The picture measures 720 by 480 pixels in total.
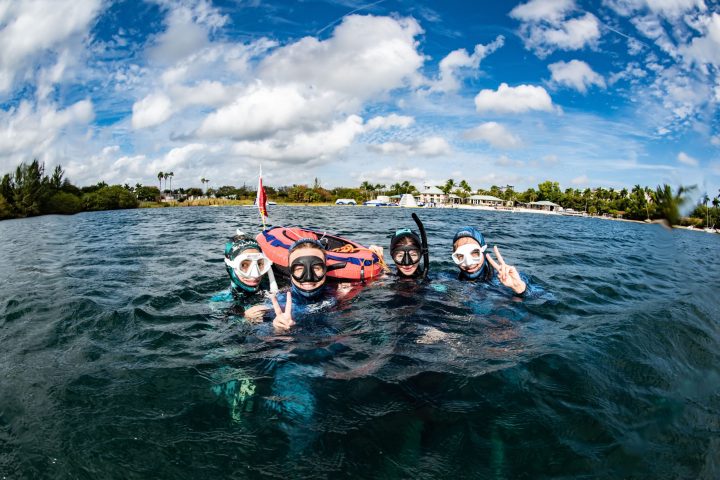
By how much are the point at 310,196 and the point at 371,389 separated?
130m

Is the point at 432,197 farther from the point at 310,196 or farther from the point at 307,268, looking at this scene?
the point at 307,268

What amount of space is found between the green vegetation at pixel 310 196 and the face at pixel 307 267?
3.81 metres

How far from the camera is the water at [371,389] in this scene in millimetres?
2826

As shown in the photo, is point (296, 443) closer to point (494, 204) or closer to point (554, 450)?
point (554, 450)

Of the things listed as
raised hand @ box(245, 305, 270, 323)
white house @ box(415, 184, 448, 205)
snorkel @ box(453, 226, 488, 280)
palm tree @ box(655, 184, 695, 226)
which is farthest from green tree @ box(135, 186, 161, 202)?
palm tree @ box(655, 184, 695, 226)

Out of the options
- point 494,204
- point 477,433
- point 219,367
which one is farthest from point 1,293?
point 494,204

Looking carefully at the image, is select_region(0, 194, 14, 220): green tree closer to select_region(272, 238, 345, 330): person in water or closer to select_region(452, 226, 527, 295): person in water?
select_region(272, 238, 345, 330): person in water

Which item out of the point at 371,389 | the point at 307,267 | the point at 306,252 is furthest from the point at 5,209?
the point at 371,389

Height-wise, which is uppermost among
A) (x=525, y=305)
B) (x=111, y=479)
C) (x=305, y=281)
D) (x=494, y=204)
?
(x=494, y=204)

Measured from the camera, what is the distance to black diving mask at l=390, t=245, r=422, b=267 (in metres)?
6.97

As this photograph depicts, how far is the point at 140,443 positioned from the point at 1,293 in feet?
25.2

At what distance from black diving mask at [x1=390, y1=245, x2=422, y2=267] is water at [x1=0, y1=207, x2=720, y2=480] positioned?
63 cm

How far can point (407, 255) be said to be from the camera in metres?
6.98

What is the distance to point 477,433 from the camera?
3.15 meters
